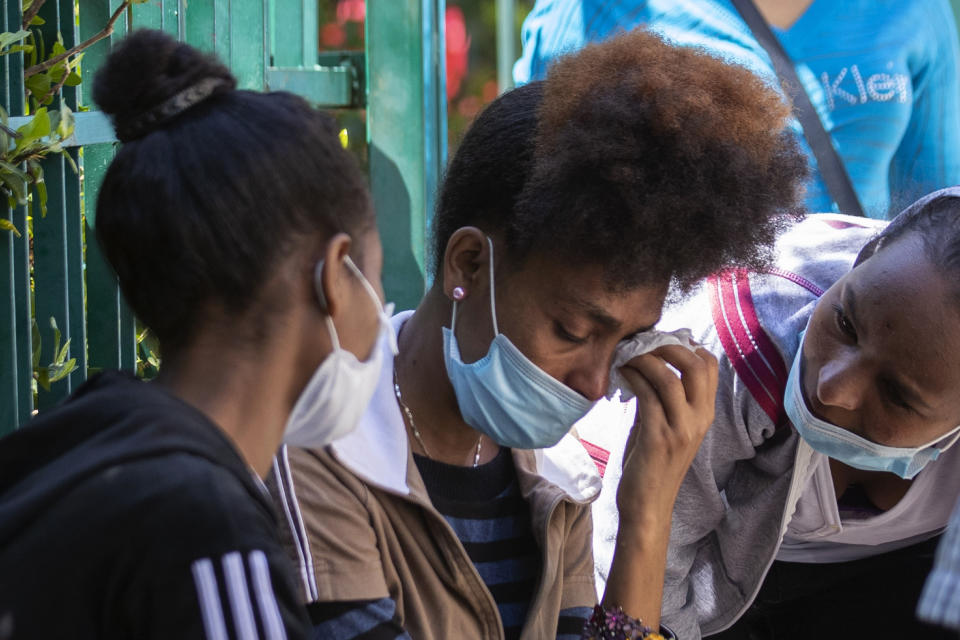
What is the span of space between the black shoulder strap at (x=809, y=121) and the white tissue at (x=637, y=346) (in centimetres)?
98

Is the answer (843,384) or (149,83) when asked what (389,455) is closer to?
(149,83)

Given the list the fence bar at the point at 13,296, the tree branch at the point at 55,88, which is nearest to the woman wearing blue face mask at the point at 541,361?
the fence bar at the point at 13,296

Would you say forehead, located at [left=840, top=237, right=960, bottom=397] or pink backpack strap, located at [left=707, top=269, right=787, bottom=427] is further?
pink backpack strap, located at [left=707, top=269, right=787, bottom=427]

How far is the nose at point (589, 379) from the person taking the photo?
2164 millimetres

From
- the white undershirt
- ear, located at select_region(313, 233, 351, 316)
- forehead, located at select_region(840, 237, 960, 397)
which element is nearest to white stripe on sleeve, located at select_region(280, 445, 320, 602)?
ear, located at select_region(313, 233, 351, 316)

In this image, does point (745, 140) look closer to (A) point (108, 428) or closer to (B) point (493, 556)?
(B) point (493, 556)

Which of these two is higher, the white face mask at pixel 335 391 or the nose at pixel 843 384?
the white face mask at pixel 335 391

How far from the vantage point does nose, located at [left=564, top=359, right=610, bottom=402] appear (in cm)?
216

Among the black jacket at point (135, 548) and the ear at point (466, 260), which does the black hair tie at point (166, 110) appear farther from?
the ear at point (466, 260)

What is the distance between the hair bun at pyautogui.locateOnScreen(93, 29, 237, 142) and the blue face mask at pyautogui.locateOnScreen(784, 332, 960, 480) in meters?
1.45

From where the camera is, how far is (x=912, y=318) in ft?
7.35

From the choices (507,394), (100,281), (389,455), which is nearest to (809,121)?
(507,394)

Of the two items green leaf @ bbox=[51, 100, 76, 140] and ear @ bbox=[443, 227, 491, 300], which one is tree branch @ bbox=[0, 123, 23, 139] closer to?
green leaf @ bbox=[51, 100, 76, 140]

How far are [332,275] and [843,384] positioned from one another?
4.15 feet
